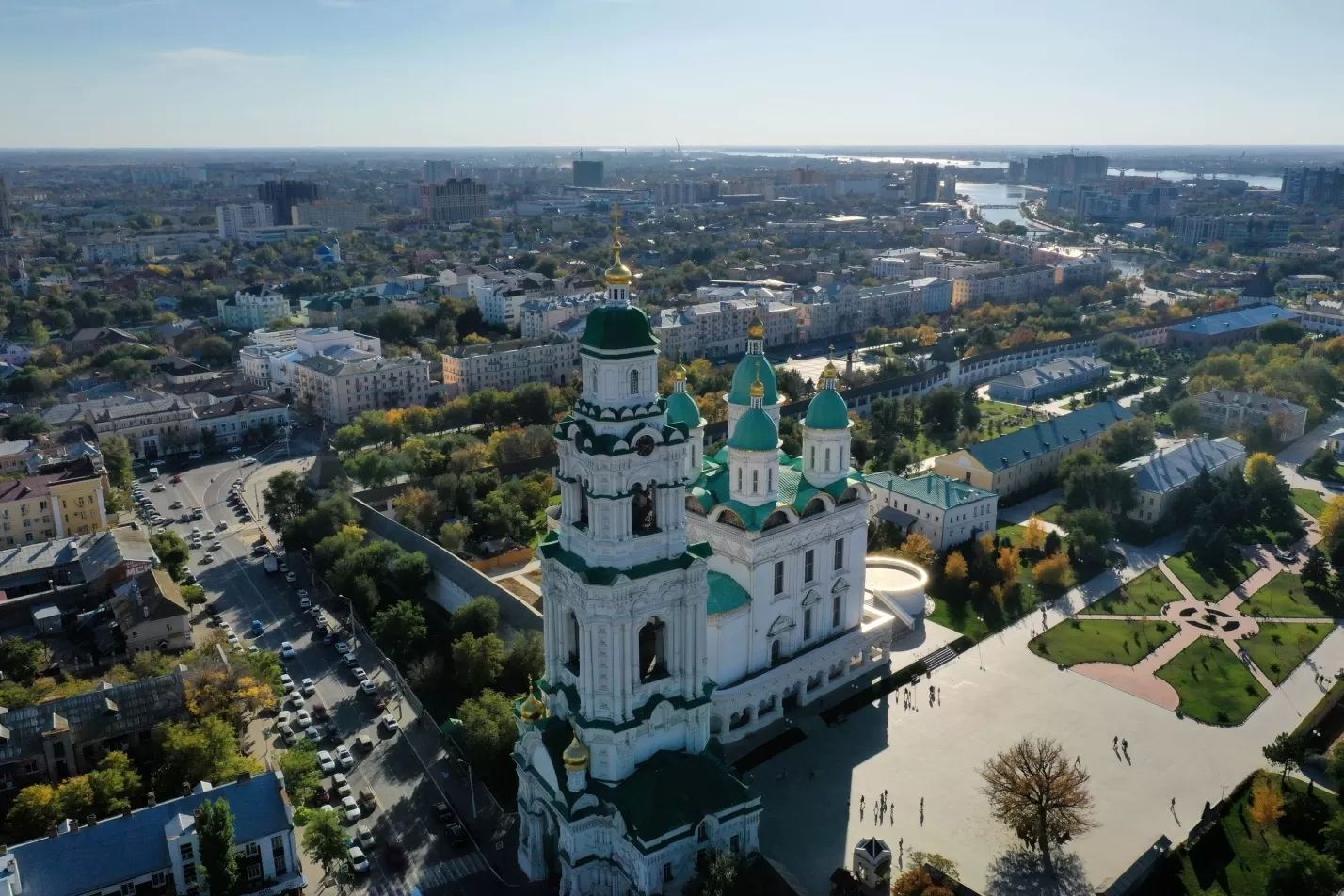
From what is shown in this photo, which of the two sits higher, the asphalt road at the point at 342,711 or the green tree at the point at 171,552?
the green tree at the point at 171,552

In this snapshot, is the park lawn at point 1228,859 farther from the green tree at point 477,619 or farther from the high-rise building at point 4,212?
the high-rise building at point 4,212

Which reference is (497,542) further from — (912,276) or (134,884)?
(912,276)

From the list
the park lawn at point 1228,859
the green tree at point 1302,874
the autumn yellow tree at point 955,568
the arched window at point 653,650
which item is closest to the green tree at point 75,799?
the arched window at point 653,650

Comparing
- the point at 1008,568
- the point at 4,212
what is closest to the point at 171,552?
the point at 1008,568

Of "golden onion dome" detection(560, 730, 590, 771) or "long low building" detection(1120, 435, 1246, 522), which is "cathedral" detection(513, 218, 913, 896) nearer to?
"golden onion dome" detection(560, 730, 590, 771)

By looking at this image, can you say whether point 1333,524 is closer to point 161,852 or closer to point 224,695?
point 224,695

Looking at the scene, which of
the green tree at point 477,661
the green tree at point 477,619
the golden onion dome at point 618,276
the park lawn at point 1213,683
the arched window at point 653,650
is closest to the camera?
the golden onion dome at point 618,276
